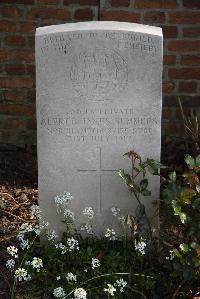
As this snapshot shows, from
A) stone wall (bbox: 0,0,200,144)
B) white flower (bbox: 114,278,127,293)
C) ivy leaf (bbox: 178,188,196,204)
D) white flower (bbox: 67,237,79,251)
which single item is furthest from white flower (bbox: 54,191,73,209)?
stone wall (bbox: 0,0,200,144)

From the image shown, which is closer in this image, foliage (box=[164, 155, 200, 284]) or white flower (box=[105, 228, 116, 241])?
foliage (box=[164, 155, 200, 284])

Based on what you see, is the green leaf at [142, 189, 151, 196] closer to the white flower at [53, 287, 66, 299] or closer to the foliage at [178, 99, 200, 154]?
the white flower at [53, 287, 66, 299]

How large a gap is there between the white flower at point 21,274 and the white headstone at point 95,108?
1.43 feet

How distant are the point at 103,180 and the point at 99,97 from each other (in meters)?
0.50

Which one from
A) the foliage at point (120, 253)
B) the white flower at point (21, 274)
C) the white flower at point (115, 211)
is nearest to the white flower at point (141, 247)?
the foliage at point (120, 253)

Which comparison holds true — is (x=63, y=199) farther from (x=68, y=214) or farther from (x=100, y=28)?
(x=100, y=28)

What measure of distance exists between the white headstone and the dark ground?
14.1 inches

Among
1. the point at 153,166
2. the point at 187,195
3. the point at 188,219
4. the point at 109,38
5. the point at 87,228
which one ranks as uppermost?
the point at 109,38

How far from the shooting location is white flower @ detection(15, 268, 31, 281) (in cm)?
311

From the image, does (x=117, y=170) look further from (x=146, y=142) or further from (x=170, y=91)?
(x=170, y=91)

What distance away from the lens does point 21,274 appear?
3129 millimetres

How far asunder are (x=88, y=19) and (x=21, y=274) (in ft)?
7.32

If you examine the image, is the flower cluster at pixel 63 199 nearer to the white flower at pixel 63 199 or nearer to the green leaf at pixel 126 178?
the white flower at pixel 63 199

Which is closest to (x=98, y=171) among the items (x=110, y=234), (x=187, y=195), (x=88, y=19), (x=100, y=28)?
(x=110, y=234)
